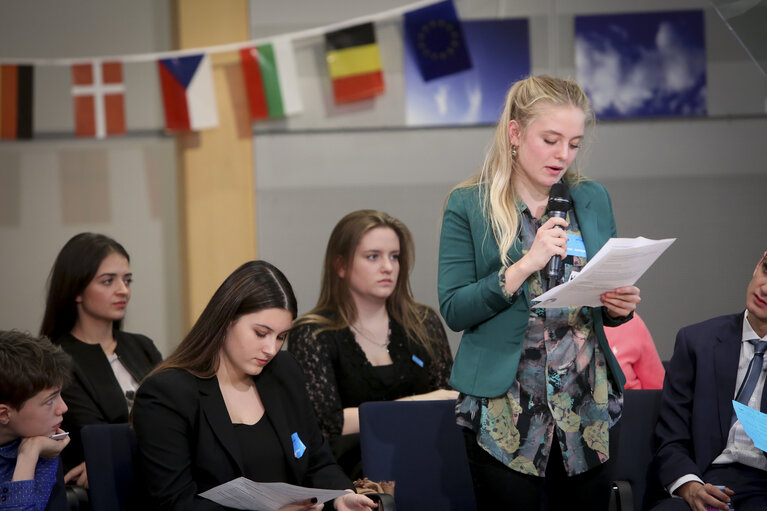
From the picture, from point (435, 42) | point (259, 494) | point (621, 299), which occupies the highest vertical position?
point (435, 42)

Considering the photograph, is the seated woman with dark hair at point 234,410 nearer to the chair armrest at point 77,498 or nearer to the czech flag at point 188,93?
the chair armrest at point 77,498

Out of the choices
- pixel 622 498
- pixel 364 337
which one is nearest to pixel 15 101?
pixel 364 337

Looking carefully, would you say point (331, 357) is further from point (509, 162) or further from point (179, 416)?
point (509, 162)

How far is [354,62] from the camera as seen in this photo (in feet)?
15.5

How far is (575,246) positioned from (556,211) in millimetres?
120

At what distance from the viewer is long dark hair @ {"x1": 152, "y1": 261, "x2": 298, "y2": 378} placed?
8.00ft

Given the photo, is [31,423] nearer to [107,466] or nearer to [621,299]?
[107,466]

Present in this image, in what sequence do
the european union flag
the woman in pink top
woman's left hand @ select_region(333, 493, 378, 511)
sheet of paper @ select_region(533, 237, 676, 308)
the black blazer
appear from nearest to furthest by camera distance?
1. sheet of paper @ select_region(533, 237, 676, 308)
2. woman's left hand @ select_region(333, 493, 378, 511)
3. the black blazer
4. the woman in pink top
5. the european union flag

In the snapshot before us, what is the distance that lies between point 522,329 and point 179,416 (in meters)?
0.96

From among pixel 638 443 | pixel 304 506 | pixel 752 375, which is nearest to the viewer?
pixel 304 506

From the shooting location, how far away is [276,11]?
15.7 ft

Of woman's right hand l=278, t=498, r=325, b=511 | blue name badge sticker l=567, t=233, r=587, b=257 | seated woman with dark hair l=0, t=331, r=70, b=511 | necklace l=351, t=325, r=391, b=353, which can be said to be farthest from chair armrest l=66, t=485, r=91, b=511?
blue name badge sticker l=567, t=233, r=587, b=257

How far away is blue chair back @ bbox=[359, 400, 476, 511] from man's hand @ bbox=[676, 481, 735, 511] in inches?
27.5

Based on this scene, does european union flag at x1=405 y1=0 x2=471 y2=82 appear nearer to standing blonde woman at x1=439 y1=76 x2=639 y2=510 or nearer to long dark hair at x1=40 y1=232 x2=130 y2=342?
long dark hair at x1=40 y1=232 x2=130 y2=342
